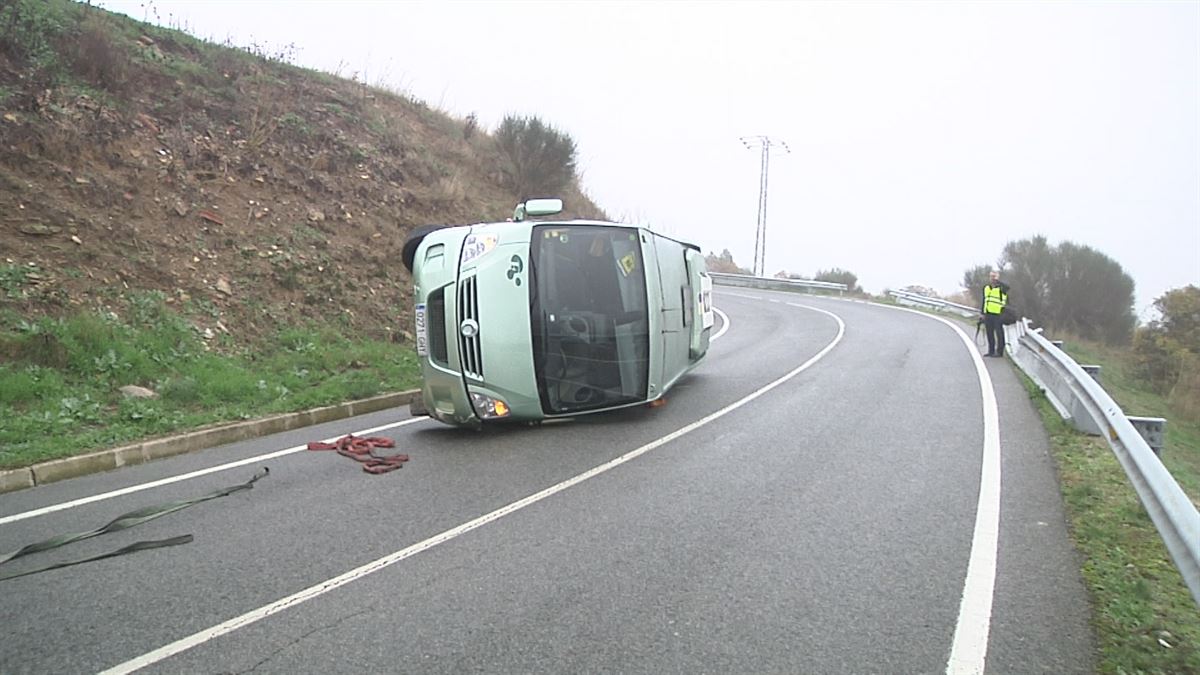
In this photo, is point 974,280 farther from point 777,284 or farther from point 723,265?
point 723,265

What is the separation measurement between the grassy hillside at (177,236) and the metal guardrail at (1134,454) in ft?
29.7

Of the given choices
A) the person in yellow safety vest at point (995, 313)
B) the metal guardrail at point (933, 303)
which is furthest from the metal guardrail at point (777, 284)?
the person in yellow safety vest at point (995, 313)

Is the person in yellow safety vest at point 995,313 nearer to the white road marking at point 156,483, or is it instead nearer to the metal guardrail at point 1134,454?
the metal guardrail at point 1134,454

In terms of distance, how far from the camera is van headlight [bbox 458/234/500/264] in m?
8.66

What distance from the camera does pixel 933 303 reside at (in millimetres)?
30000

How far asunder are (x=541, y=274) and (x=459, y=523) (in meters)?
3.66

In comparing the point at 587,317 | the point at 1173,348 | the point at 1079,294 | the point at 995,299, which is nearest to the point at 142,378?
the point at 587,317

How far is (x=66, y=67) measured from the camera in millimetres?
14586

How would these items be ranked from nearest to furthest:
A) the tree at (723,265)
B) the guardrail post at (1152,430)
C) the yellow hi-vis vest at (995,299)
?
the guardrail post at (1152,430)
the yellow hi-vis vest at (995,299)
the tree at (723,265)

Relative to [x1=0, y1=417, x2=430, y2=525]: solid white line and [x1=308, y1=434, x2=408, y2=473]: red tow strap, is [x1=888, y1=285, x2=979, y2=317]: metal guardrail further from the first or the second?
[x1=0, y1=417, x2=430, y2=525]: solid white line

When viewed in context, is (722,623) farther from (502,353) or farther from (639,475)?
(502,353)

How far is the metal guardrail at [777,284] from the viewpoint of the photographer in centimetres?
3744

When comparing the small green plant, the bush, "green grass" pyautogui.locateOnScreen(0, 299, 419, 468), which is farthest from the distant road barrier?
the small green plant

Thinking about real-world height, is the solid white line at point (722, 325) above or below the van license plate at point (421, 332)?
below
